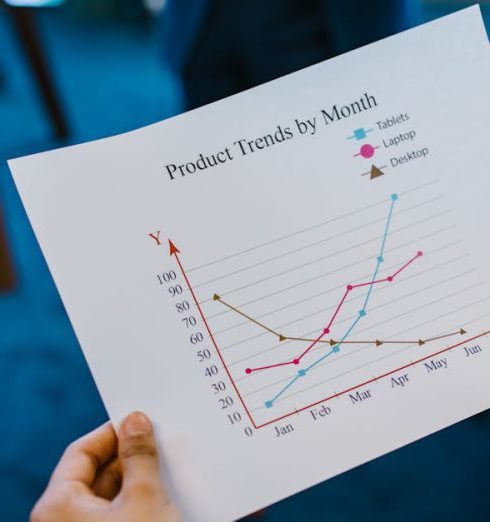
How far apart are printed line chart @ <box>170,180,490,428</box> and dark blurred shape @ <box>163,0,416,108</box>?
0.26 m

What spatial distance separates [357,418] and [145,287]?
0.23 meters

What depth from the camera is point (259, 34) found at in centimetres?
86

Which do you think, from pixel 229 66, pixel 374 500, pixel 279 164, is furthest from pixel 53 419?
pixel 279 164

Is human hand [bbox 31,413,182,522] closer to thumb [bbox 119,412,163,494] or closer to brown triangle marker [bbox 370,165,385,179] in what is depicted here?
thumb [bbox 119,412,163,494]

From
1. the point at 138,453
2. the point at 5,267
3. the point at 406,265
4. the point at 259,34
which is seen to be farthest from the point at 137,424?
the point at 5,267

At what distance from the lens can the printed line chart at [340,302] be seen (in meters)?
0.58

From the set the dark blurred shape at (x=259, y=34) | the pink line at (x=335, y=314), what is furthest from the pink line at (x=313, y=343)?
the dark blurred shape at (x=259, y=34)

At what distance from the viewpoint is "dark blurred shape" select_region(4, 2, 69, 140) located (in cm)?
160

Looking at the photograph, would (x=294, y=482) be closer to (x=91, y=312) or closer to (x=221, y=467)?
(x=221, y=467)

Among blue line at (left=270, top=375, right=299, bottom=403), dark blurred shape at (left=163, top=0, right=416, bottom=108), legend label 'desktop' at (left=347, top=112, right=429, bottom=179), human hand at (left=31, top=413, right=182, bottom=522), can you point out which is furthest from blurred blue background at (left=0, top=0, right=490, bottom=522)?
human hand at (left=31, top=413, right=182, bottom=522)

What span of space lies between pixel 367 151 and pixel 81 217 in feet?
0.88

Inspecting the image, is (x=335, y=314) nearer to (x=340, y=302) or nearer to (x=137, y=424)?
(x=340, y=302)

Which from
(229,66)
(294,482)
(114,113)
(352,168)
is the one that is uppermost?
(114,113)

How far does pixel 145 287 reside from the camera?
57 cm
